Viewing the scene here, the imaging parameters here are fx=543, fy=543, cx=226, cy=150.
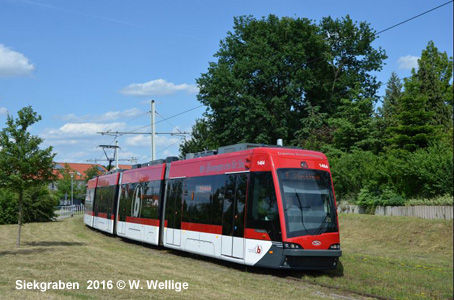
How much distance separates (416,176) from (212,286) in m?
18.1

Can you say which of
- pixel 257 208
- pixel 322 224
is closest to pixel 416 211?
pixel 322 224

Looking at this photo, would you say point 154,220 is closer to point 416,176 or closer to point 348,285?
point 348,285

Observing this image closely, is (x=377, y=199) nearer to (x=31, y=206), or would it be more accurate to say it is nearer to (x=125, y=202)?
(x=125, y=202)

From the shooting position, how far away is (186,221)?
60.0 feet

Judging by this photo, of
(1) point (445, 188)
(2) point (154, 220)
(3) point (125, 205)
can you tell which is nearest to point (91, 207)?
(3) point (125, 205)

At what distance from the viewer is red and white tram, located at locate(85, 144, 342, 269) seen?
45.0ft

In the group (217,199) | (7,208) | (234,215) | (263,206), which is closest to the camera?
(263,206)

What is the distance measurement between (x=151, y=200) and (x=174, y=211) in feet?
9.27

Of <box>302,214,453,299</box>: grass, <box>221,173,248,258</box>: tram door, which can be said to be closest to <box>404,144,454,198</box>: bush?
<box>302,214,453,299</box>: grass

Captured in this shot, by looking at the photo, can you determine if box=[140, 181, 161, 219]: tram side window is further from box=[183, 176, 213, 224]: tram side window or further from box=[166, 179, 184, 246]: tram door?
box=[183, 176, 213, 224]: tram side window

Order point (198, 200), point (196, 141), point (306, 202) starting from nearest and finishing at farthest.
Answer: point (306, 202) < point (198, 200) < point (196, 141)

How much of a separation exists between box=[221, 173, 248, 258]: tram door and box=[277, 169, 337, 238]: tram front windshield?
1.44 metres

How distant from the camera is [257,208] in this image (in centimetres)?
1437

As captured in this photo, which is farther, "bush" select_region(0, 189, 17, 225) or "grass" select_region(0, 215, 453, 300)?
"bush" select_region(0, 189, 17, 225)
